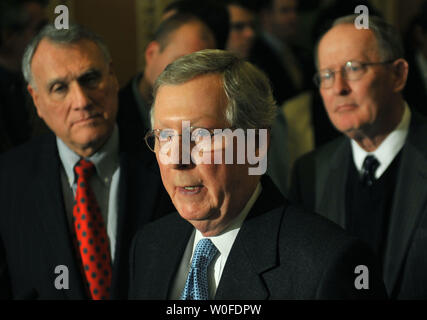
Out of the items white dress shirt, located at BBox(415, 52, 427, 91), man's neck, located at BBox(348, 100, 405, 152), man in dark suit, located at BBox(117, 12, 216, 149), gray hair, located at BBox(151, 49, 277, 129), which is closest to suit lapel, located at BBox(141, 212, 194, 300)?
gray hair, located at BBox(151, 49, 277, 129)

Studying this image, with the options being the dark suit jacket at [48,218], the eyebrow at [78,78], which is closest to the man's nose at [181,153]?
the dark suit jacket at [48,218]

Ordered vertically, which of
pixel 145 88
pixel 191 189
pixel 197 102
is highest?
pixel 145 88

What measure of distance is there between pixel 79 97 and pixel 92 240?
473 millimetres

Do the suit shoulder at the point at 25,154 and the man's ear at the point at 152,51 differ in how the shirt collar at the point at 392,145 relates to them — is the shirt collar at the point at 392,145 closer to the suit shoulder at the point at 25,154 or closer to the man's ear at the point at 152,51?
the man's ear at the point at 152,51

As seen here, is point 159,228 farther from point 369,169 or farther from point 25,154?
point 369,169

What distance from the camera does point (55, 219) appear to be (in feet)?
7.47

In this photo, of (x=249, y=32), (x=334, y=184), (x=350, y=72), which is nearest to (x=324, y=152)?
(x=334, y=184)

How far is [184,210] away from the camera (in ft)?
5.68

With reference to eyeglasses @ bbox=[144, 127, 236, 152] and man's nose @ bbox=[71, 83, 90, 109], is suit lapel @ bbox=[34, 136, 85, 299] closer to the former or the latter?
man's nose @ bbox=[71, 83, 90, 109]

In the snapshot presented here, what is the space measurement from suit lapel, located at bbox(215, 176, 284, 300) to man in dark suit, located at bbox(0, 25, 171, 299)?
58cm

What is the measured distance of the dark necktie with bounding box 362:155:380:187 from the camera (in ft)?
8.62

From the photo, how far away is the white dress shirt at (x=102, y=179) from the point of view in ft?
7.72
